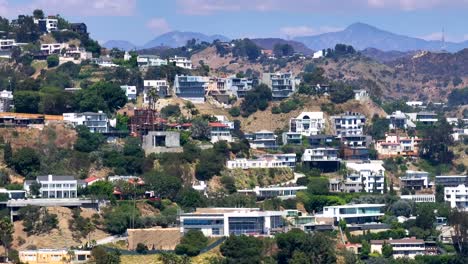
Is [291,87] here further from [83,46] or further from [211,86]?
[83,46]

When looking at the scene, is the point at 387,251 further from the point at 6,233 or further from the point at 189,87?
the point at 189,87

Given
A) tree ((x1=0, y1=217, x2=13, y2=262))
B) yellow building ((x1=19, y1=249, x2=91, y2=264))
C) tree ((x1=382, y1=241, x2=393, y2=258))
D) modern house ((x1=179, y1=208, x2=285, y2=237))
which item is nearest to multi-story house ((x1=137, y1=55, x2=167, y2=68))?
modern house ((x1=179, y1=208, x2=285, y2=237))

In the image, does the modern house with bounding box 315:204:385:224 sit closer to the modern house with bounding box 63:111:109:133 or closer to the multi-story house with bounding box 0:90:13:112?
the modern house with bounding box 63:111:109:133

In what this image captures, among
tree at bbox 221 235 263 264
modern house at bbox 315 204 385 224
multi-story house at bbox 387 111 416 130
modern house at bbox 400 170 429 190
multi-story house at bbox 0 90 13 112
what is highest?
multi-story house at bbox 0 90 13 112

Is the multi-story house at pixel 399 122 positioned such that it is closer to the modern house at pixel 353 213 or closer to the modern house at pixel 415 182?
the modern house at pixel 415 182

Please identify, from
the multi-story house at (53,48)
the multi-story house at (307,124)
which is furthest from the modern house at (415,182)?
the multi-story house at (53,48)

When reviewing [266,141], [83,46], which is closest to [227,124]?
[266,141]

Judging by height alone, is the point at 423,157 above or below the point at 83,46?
below
